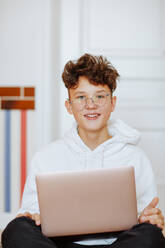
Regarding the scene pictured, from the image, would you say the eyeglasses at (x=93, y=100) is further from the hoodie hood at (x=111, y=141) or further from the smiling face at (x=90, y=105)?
the hoodie hood at (x=111, y=141)

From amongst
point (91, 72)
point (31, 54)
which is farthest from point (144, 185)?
point (31, 54)

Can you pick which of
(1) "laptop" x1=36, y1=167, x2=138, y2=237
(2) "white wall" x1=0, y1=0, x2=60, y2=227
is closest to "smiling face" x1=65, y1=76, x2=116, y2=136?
(1) "laptop" x1=36, y1=167, x2=138, y2=237

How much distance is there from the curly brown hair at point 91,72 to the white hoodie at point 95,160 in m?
A: 0.22

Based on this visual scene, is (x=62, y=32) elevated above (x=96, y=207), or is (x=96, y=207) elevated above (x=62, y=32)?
(x=62, y=32)

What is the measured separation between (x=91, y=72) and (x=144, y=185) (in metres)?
0.52

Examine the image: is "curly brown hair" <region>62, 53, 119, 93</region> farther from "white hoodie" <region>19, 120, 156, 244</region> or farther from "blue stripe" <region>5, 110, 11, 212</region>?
"blue stripe" <region>5, 110, 11, 212</region>

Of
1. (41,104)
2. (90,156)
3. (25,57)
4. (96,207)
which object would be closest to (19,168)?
(41,104)

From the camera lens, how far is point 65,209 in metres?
0.92

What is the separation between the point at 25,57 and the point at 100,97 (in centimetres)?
89

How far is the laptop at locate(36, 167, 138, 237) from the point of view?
92 cm

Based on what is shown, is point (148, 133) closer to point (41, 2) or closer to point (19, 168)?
point (19, 168)

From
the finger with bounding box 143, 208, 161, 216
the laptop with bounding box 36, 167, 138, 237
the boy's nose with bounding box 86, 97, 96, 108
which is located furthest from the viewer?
the boy's nose with bounding box 86, 97, 96, 108

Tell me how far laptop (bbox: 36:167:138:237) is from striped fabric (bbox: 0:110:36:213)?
3.58ft

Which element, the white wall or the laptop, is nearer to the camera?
the laptop
